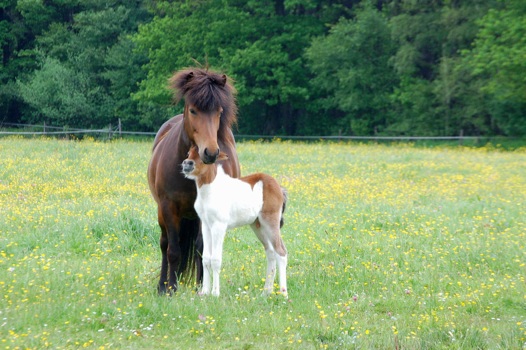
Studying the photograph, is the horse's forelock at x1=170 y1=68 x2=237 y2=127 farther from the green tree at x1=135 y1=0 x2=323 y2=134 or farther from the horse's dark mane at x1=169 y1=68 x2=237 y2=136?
the green tree at x1=135 y1=0 x2=323 y2=134

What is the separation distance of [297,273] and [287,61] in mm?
34944

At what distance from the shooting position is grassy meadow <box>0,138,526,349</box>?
18.3 feet

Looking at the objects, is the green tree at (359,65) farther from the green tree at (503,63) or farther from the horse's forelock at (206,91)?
the horse's forelock at (206,91)

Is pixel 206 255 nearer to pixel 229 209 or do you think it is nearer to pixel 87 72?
pixel 229 209

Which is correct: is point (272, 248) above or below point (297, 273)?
above

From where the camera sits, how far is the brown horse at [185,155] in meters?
6.30

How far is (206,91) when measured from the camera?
632 cm

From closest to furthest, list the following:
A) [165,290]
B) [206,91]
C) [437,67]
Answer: [206,91] → [165,290] → [437,67]

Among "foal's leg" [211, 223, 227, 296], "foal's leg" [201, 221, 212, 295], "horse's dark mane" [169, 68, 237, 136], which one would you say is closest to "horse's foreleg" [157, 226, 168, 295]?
"foal's leg" [201, 221, 212, 295]

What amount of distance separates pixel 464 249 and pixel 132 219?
15.4 ft

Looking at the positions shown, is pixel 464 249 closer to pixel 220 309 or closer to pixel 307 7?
pixel 220 309

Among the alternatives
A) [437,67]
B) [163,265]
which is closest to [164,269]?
[163,265]

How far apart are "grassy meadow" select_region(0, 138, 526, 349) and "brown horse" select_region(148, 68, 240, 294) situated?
0.36m

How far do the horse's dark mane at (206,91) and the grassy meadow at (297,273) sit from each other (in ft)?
5.86
